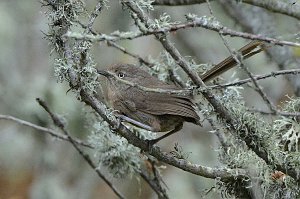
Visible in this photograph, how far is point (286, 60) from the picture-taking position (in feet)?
17.8

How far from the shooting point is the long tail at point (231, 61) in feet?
12.6

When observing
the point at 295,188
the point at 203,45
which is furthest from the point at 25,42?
the point at 295,188

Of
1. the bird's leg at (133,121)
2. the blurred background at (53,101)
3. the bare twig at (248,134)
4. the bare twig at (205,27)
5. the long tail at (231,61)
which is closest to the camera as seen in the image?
the bare twig at (205,27)

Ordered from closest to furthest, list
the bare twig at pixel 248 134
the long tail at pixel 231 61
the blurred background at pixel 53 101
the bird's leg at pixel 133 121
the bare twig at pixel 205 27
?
the bare twig at pixel 205 27
the bare twig at pixel 248 134
the long tail at pixel 231 61
the bird's leg at pixel 133 121
the blurred background at pixel 53 101

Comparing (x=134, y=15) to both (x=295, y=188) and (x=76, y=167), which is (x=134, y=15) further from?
(x=76, y=167)

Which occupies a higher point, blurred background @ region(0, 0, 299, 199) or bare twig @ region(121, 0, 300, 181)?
blurred background @ region(0, 0, 299, 199)

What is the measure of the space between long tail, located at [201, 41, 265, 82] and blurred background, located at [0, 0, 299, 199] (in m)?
2.71

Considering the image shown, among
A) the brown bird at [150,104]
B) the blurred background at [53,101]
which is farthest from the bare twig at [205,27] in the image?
the blurred background at [53,101]

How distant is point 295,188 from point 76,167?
15.7ft

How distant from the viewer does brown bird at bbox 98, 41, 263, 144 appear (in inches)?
163

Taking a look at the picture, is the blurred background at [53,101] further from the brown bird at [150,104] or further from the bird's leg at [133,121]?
the bird's leg at [133,121]

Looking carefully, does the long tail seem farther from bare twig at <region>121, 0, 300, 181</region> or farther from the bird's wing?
bare twig at <region>121, 0, 300, 181</region>

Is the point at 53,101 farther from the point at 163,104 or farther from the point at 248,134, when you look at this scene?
the point at 248,134

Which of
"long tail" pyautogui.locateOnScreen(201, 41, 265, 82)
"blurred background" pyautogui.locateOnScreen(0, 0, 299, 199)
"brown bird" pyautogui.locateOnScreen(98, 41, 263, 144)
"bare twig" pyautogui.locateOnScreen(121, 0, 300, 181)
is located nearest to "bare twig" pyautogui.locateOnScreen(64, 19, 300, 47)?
"bare twig" pyautogui.locateOnScreen(121, 0, 300, 181)
